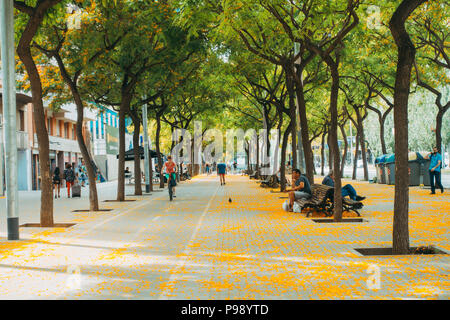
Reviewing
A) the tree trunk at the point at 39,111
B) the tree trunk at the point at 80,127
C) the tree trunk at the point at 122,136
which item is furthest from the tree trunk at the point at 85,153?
the tree trunk at the point at 122,136

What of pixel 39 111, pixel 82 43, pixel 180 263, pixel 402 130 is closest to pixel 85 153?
pixel 82 43

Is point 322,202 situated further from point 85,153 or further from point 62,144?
point 62,144

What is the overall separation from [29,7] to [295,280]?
29.7 ft

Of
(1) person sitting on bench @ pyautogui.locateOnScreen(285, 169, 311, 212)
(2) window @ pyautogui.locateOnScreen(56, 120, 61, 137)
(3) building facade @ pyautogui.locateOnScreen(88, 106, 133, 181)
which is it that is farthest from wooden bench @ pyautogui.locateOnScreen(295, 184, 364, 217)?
(3) building facade @ pyautogui.locateOnScreen(88, 106, 133, 181)

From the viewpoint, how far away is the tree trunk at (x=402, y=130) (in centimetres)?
898

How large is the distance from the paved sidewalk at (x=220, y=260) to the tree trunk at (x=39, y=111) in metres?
0.71

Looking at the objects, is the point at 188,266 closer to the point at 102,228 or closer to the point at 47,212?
the point at 102,228

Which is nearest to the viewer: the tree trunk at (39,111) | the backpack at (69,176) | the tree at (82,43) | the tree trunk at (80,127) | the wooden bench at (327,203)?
the tree trunk at (39,111)

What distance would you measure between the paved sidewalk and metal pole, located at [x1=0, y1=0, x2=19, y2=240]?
62 cm

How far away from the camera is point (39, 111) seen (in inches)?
535

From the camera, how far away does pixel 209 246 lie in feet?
33.5

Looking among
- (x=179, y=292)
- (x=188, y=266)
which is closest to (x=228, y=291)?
(x=179, y=292)

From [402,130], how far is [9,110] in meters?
7.87

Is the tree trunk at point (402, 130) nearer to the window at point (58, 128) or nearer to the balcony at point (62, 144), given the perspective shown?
the balcony at point (62, 144)
